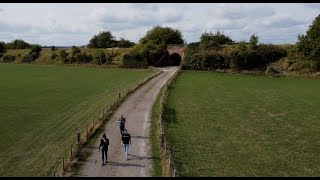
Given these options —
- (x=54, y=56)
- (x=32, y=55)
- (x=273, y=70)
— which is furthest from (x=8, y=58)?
(x=273, y=70)

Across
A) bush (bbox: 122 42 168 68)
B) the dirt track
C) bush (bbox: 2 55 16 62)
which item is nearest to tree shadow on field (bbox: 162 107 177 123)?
the dirt track

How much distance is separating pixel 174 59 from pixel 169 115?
6857 centimetres

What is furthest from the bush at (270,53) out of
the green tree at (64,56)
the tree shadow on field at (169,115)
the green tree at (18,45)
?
the green tree at (18,45)

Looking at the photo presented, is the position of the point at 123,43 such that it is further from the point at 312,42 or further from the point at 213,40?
the point at 312,42

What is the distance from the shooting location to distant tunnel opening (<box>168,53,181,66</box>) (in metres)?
110

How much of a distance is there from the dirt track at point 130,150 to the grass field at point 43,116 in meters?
2.25

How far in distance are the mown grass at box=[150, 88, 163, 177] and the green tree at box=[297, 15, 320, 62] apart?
47.8 meters

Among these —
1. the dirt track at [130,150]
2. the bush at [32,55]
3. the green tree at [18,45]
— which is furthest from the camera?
the green tree at [18,45]

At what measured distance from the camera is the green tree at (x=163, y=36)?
119 metres

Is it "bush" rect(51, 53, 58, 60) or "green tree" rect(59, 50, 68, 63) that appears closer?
"green tree" rect(59, 50, 68, 63)

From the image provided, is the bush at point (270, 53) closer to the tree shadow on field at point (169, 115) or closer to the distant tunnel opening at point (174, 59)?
the distant tunnel opening at point (174, 59)

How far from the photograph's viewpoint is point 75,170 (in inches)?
1017

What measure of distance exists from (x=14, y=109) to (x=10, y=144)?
14.2 meters

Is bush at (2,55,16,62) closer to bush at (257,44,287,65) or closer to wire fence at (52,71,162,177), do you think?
bush at (257,44,287,65)
